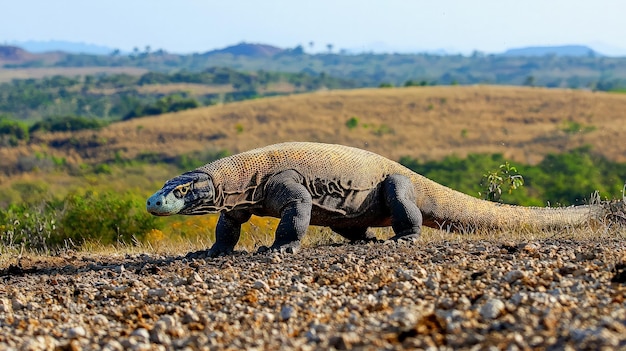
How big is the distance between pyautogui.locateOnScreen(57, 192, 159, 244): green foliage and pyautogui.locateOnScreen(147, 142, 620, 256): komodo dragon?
18.6 ft

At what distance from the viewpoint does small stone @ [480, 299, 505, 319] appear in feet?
14.4

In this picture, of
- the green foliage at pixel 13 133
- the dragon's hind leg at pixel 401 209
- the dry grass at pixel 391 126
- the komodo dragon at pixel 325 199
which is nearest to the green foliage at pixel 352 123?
the dry grass at pixel 391 126

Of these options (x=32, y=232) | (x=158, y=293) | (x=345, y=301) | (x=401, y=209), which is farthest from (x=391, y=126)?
(x=345, y=301)

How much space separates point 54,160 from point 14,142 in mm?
8205

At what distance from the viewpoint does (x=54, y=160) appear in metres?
60.4

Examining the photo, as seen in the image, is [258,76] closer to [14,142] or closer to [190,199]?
A: [14,142]

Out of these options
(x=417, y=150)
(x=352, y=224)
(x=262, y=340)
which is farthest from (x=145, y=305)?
(x=417, y=150)

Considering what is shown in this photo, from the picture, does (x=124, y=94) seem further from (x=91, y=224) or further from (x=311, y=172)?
(x=311, y=172)

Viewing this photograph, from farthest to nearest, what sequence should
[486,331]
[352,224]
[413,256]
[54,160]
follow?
[54,160] < [352,224] < [413,256] < [486,331]

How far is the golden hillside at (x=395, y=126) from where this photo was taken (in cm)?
6209

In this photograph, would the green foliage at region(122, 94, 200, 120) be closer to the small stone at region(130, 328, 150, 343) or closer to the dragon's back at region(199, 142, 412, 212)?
the dragon's back at region(199, 142, 412, 212)

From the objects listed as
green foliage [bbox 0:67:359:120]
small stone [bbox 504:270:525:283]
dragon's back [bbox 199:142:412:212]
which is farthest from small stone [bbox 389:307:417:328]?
green foliage [bbox 0:67:359:120]

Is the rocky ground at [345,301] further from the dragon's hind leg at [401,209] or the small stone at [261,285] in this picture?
the dragon's hind leg at [401,209]

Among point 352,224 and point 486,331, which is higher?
point 486,331
